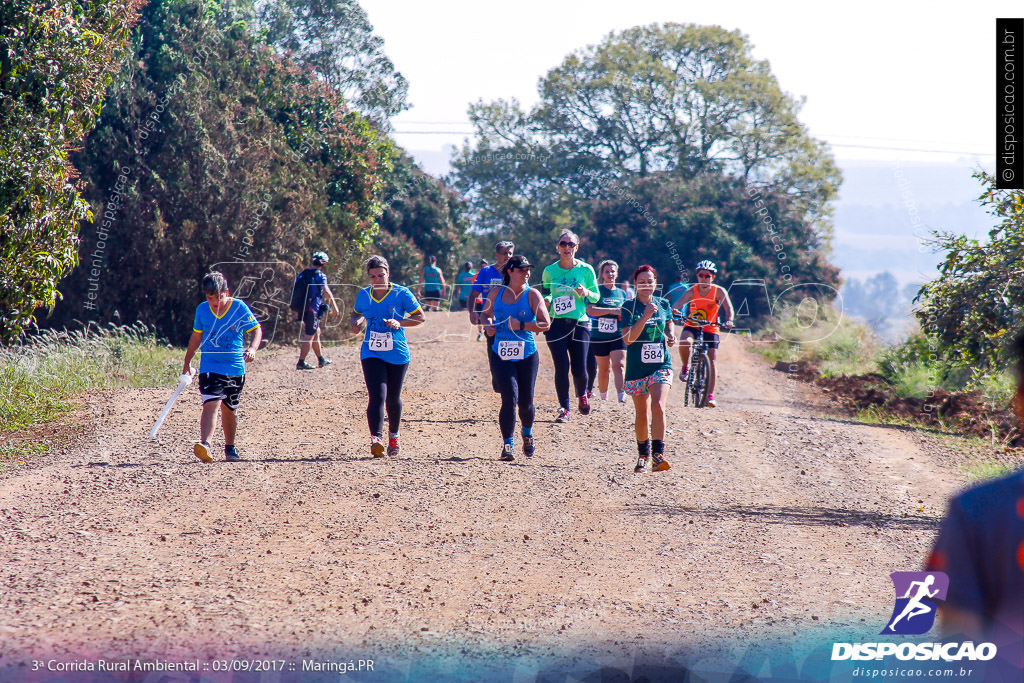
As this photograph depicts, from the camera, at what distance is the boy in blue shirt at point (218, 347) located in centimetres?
911

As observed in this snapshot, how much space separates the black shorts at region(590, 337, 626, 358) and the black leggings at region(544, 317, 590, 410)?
0.75m

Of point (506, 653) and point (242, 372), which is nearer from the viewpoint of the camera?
point (506, 653)

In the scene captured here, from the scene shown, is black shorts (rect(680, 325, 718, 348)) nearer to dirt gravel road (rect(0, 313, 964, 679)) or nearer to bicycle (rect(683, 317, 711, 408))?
bicycle (rect(683, 317, 711, 408))

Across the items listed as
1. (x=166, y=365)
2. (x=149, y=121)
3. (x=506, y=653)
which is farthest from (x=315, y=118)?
(x=506, y=653)

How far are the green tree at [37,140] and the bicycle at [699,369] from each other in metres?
8.43

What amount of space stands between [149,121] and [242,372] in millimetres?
12588

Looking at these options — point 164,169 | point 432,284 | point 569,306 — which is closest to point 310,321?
point 164,169

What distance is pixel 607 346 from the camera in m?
12.7

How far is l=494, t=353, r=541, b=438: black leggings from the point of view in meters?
9.48

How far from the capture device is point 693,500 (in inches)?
340

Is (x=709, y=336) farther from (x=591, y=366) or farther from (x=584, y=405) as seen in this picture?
(x=584, y=405)

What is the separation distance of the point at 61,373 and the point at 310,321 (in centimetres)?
422

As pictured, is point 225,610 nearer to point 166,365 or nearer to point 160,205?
point 166,365

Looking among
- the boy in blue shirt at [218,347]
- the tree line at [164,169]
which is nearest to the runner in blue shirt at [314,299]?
the tree line at [164,169]
